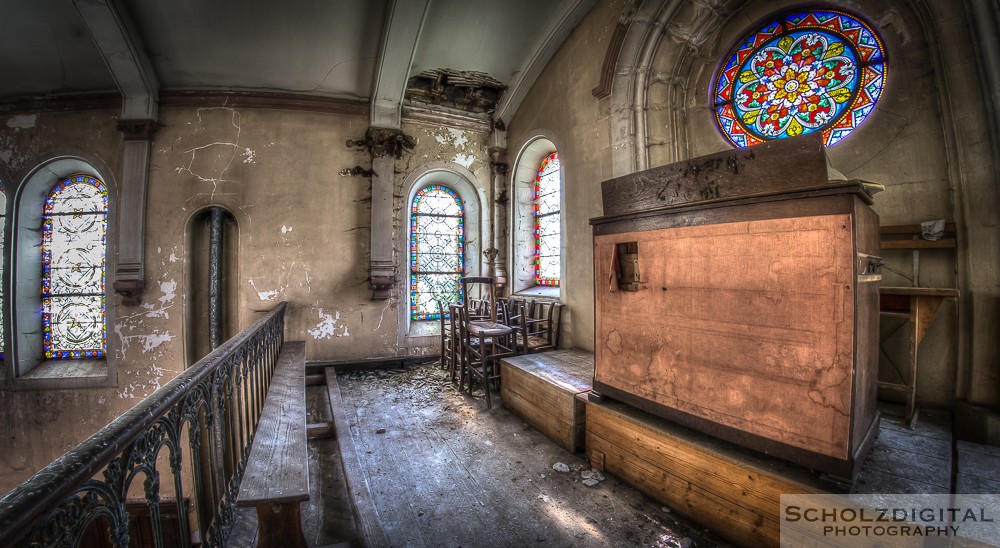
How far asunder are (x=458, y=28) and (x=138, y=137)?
452 cm

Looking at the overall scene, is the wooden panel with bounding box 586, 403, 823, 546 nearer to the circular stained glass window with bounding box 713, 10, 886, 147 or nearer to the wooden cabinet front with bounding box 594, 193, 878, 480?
the wooden cabinet front with bounding box 594, 193, 878, 480

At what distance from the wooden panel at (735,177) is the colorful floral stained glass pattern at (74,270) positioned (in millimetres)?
7077

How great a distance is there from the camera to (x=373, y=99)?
5.52 metres

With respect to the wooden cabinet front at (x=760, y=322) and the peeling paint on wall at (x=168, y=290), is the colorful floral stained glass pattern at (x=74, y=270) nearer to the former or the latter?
the peeling paint on wall at (x=168, y=290)

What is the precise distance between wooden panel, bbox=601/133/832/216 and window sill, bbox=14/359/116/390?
6.80 m

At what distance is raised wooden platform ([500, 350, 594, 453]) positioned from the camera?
2.83m

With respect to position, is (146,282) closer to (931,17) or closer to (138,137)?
(138,137)

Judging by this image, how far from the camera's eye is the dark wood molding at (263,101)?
529 centimetres

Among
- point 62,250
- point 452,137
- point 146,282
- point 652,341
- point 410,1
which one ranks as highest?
point 410,1

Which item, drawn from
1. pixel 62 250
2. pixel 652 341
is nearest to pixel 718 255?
pixel 652 341

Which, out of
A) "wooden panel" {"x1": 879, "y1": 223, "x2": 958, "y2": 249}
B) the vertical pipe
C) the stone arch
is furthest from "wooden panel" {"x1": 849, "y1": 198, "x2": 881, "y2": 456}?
the vertical pipe

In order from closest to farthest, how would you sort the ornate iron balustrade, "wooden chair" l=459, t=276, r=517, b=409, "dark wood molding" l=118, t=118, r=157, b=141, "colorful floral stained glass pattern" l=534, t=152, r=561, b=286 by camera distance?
the ornate iron balustrade, "wooden chair" l=459, t=276, r=517, b=409, "dark wood molding" l=118, t=118, r=157, b=141, "colorful floral stained glass pattern" l=534, t=152, r=561, b=286

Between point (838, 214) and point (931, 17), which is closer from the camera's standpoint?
point (838, 214)

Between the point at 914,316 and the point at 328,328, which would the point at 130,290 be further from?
the point at 914,316
